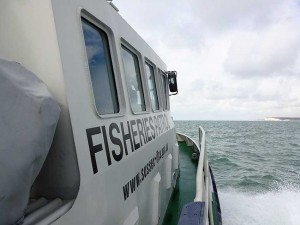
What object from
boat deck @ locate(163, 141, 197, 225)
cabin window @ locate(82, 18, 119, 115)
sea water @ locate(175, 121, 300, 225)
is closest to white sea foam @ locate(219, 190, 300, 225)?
sea water @ locate(175, 121, 300, 225)

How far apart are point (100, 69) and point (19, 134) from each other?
1.35 meters

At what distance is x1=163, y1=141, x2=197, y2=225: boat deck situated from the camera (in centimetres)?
512

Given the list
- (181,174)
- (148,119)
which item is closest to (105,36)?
(148,119)

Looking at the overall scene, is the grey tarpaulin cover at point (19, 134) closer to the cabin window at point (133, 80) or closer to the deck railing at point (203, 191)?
the deck railing at point (203, 191)

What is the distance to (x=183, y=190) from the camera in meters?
6.49

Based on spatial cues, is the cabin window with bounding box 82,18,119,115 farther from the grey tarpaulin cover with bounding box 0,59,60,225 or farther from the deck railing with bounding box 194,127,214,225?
the deck railing with bounding box 194,127,214,225

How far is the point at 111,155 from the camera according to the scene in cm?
234

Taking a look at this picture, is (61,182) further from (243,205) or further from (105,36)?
(243,205)

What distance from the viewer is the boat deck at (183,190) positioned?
5.12m

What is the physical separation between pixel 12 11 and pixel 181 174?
6.35 meters

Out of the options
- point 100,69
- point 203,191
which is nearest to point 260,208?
point 203,191

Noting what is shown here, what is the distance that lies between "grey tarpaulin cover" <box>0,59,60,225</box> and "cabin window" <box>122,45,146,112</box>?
1.84 metres

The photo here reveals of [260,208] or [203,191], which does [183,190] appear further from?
[260,208]

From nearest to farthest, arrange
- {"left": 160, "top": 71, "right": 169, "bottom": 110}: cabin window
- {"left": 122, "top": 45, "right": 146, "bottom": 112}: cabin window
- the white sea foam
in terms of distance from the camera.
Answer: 1. {"left": 122, "top": 45, "right": 146, "bottom": 112}: cabin window
2. {"left": 160, "top": 71, "right": 169, "bottom": 110}: cabin window
3. the white sea foam
